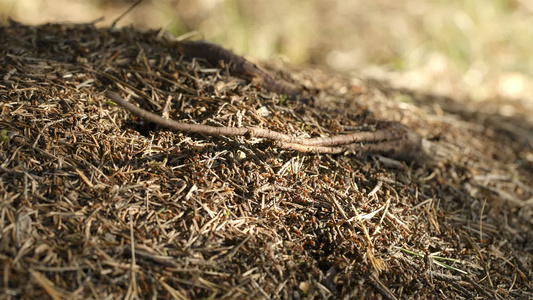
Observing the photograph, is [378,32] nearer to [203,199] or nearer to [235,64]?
[235,64]

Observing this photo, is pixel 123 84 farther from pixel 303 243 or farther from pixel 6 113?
pixel 303 243

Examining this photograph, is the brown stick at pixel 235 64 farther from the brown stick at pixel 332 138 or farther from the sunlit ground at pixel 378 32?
the sunlit ground at pixel 378 32

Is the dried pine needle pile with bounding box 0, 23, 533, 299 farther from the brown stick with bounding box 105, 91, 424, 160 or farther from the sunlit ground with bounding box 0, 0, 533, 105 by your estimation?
the sunlit ground with bounding box 0, 0, 533, 105

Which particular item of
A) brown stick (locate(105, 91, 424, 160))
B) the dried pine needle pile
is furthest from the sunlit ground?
the dried pine needle pile

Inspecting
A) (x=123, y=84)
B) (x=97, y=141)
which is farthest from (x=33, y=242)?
(x=123, y=84)

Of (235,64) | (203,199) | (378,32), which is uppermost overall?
(235,64)

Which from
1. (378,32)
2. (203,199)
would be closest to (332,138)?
(203,199)

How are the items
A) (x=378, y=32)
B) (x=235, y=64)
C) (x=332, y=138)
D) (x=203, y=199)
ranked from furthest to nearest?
(x=378, y=32), (x=235, y=64), (x=332, y=138), (x=203, y=199)
